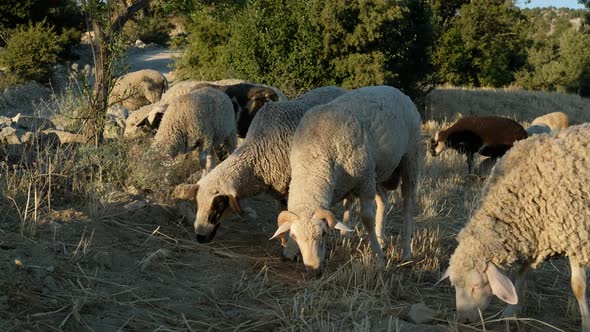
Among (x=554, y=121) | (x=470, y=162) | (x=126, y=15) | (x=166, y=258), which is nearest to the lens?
(x=166, y=258)

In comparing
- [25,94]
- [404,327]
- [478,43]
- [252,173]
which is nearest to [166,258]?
[252,173]

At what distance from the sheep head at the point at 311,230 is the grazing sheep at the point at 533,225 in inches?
45.5

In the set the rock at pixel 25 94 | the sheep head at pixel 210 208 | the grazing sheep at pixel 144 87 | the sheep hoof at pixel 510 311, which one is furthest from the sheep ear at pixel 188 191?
the rock at pixel 25 94

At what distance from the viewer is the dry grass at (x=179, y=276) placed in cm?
493

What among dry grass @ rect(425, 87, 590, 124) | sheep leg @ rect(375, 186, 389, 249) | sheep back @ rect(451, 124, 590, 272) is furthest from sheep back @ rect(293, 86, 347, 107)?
dry grass @ rect(425, 87, 590, 124)

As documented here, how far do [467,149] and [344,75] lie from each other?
8.08 metres

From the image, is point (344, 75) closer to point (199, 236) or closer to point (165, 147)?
point (165, 147)

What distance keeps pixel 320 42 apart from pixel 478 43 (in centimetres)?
1667

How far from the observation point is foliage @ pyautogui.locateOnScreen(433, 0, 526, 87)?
33.9 m

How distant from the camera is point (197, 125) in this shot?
9.80 metres

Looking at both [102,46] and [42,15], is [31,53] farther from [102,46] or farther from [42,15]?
[102,46]

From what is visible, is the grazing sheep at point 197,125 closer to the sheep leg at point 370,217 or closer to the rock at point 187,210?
the rock at point 187,210

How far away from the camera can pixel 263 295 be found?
5777mm

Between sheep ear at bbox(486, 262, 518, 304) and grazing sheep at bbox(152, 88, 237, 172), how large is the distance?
5500mm
